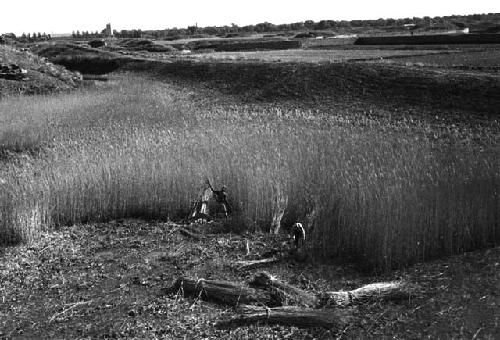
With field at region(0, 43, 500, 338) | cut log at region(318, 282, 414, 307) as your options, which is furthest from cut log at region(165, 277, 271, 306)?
cut log at region(318, 282, 414, 307)

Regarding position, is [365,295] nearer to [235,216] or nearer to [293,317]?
[293,317]

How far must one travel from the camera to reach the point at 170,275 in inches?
189

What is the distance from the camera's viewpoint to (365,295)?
4.15 meters

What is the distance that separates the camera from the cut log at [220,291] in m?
4.16

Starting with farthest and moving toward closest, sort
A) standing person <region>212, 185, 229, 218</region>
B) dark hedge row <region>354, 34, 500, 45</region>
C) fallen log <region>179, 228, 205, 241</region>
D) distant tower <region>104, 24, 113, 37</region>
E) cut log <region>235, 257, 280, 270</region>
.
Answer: distant tower <region>104, 24, 113, 37</region>, dark hedge row <region>354, 34, 500, 45</region>, standing person <region>212, 185, 229, 218</region>, fallen log <region>179, 228, 205, 241</region>, cut log <region>235, 257, 280, 270</region>

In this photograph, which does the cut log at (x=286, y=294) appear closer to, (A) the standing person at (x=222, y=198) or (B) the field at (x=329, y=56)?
(A) the standing person at (x=222, y=198)

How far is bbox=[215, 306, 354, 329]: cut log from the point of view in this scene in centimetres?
384

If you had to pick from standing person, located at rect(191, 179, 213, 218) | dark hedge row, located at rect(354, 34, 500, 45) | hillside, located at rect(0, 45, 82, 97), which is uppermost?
dark hedge row, located at rect(354, 34, 500, 45)

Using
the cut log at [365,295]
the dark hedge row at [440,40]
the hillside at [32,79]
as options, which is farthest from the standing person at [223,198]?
the dark hedge row at [440,40]

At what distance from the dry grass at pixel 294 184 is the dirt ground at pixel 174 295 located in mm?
331

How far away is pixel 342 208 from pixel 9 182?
4288 millimetres

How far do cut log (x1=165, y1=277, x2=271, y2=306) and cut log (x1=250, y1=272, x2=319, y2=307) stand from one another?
0.07 meters

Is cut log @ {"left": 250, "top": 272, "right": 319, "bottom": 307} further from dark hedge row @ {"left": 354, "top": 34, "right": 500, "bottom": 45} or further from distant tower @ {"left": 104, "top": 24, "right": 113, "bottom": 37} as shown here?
distant tower @ {"left": 104, "top": 24, "right": 113, "bottom": 37}

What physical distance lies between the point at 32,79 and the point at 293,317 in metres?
19.6
